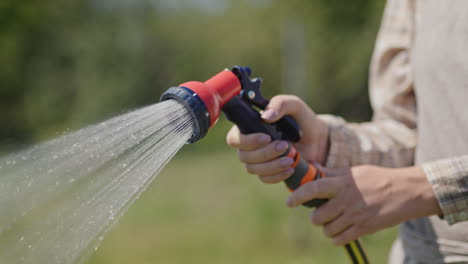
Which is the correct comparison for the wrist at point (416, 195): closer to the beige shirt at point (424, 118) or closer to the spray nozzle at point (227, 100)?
the beige shirt at point (424, 118)

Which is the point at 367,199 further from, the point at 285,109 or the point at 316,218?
the point at 285,109

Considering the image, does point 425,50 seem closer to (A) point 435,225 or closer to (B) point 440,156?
(B) point 440,156

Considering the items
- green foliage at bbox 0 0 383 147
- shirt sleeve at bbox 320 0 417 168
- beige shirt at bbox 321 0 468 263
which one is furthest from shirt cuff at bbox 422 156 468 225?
green foliage at bbox 0 0 383 147

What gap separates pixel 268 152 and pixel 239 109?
0.42ft

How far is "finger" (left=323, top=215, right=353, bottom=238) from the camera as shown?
123cm

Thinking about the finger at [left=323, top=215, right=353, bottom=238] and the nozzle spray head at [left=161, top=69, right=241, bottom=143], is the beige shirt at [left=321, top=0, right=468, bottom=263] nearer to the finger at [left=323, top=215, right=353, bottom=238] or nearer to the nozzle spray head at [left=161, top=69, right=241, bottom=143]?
the finger at [left=323, top=215, right=353, bottom=238]

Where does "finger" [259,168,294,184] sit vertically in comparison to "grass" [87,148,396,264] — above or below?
above

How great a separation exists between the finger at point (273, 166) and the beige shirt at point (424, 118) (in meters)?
0.29

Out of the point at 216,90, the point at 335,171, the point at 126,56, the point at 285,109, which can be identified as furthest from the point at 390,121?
the point at 126,56

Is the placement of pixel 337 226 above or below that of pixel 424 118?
below

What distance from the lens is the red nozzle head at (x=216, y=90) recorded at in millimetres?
1031

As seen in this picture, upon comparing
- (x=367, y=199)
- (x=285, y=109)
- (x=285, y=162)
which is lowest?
(x=367, y=199)

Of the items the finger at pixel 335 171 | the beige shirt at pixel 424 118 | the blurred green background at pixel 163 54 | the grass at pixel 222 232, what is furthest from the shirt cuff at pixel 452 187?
the blurred green background at pixel 163 54

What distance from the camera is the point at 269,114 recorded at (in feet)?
3.97
